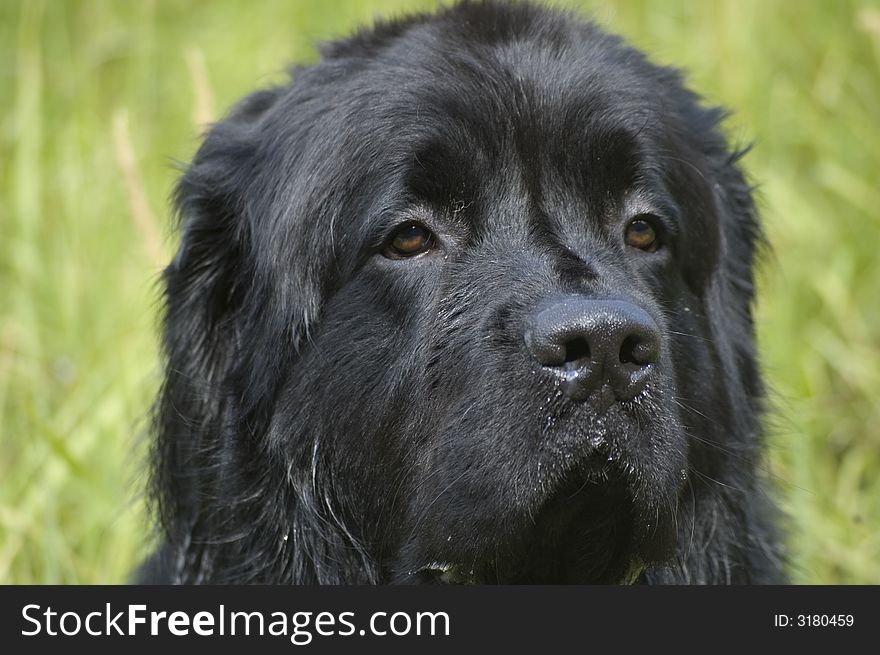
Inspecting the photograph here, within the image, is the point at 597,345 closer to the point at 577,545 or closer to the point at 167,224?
the point at 577,545

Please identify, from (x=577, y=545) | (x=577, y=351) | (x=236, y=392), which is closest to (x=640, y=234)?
(x=577, y=351)

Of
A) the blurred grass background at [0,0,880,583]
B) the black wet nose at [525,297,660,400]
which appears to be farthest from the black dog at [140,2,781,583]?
the blurred grass background at [0,0,880,583]

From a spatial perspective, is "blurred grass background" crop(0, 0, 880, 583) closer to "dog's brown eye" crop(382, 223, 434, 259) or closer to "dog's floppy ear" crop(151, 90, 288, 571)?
"dog's floppy ear" crop(151, 90, 288, 571)

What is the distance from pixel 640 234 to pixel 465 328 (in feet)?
2.42

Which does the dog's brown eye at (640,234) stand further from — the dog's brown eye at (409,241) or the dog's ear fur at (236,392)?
the dog's ear fur at (236,392)

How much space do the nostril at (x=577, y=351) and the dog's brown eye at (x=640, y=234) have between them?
0.79 metres

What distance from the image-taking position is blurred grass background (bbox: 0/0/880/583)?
5.38 metres

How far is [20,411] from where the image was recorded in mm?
6074

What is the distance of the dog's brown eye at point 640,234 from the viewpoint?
3.91m

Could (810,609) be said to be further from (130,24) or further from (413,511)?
(130,24)

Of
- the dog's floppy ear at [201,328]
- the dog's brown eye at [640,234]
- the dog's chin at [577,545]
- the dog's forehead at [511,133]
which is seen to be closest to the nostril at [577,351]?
the dog's chin at [577,545]

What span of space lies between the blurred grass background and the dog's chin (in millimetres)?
1307

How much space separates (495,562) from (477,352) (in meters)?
0.58

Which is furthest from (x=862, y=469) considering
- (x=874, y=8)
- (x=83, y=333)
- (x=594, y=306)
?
(x=83, y=333)
